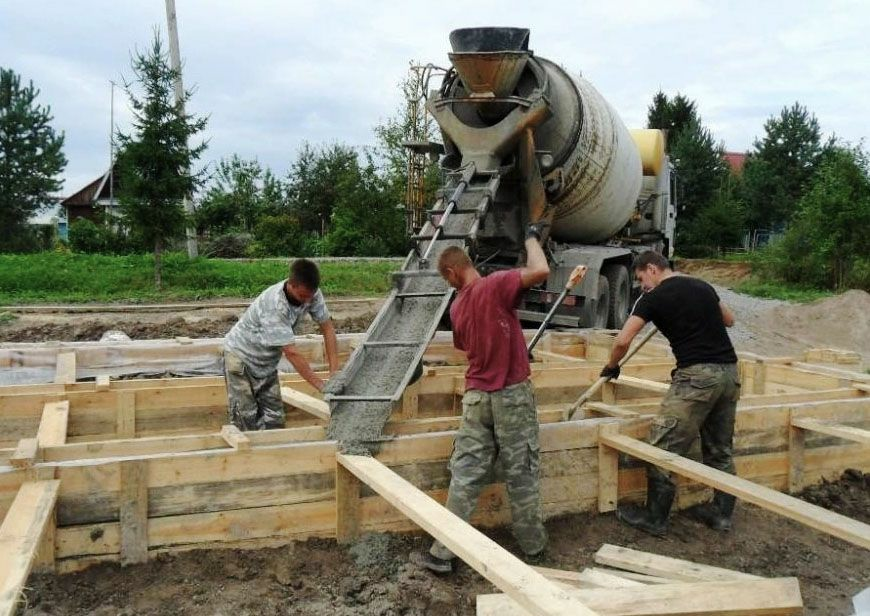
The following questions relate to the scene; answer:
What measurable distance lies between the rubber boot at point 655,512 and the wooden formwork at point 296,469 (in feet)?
0.41

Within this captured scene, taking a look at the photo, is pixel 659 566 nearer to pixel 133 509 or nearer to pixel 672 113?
pixel 133 509

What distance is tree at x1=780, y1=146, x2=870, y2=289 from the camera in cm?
1986

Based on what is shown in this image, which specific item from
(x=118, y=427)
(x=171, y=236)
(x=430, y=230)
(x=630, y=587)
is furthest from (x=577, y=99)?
(x=171, y=236)

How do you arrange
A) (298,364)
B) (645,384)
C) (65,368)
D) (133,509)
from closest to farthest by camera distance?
(133,509), (298,364), (645,384), (65,368)

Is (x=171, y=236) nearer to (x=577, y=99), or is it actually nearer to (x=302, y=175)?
(x=577, y=99)

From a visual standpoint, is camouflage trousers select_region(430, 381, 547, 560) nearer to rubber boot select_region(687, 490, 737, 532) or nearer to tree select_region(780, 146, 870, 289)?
rubber boot select_region(687, 490, 737, 532)

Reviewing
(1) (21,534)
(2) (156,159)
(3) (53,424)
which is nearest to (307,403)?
(3) (53,424)

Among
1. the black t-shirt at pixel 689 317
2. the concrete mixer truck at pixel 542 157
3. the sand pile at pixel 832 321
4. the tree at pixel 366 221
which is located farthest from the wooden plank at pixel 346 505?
the tree at pixel 366 221

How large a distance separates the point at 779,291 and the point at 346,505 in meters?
21.0

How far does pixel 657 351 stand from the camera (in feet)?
25.3

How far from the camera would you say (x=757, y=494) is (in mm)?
3564

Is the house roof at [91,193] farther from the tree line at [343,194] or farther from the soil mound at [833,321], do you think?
the soil mound at [833,321]

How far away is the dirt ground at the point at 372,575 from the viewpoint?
126 inches

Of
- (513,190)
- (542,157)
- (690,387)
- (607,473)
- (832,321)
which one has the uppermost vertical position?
(542,157)
